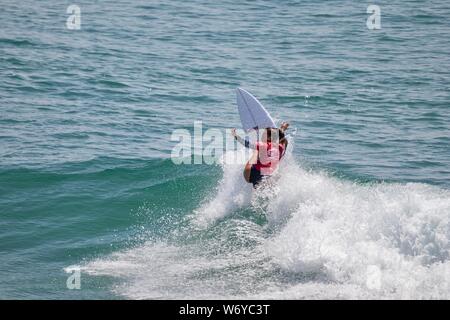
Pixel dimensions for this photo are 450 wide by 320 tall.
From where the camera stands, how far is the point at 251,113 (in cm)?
1769

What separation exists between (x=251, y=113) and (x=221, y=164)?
215cm

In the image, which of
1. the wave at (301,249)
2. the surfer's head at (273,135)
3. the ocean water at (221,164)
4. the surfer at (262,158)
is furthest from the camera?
the surfer's head at (273,135)

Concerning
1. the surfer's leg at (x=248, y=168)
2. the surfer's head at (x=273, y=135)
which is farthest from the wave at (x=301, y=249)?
the surfer's head at (x=273, y=135)

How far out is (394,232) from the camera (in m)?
13.6

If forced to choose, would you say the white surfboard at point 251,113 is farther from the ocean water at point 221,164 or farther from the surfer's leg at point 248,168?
the surfer's leg at point 248,168

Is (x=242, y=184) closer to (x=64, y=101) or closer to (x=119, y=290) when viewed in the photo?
(x=119, y=290)

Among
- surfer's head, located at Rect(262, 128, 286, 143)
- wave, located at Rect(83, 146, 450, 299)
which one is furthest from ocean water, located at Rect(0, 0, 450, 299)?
surfer's head, located at Rect(262, 128, 286, 143)

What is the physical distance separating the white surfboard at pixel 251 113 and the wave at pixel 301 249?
1425 mm

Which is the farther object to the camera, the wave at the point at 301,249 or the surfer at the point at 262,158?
the surfer at the point at 262,158

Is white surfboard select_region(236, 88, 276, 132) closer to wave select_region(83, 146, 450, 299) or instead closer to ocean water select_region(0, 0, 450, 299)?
ocean water select_region(0, 0, 450, 299)

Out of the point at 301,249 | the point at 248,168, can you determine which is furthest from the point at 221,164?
the point at 301,249

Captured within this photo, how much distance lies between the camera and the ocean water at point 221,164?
13266 millimetres

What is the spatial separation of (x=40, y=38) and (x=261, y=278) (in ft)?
69.5
